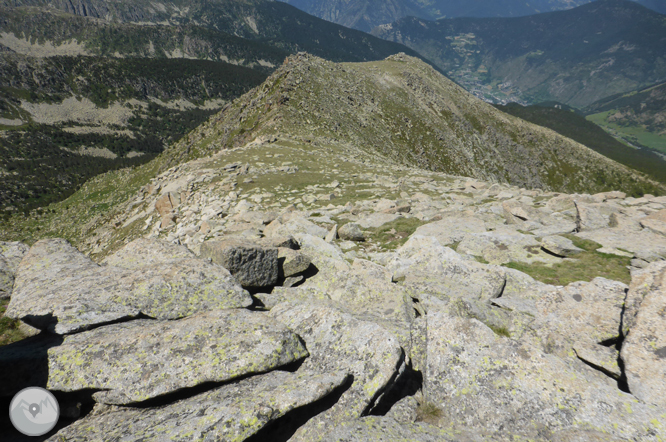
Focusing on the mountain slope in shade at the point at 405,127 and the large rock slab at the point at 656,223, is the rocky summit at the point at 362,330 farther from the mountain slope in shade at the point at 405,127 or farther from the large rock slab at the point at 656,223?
the mountain slope in shade at the point at 405,127

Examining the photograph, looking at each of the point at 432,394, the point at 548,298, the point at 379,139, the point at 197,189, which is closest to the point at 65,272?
the point at 432,394

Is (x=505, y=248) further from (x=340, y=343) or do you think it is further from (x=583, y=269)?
(x=340, y=343)

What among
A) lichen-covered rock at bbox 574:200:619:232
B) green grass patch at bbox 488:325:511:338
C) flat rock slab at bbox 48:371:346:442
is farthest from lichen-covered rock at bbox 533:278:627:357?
lichen-covered rock at bbox 574:200:619:232

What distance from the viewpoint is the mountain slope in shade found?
66.7 meters

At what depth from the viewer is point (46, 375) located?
227 inches

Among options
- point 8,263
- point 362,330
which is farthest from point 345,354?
point 8,263

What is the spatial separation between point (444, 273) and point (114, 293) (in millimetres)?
11154

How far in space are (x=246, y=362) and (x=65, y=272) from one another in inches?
314

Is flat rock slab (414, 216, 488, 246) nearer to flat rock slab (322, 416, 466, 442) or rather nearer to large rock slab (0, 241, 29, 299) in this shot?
flat rock slab (322, 416, 466, 442)

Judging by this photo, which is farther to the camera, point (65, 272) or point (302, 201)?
point (302, 201)

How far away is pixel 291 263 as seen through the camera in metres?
11.5

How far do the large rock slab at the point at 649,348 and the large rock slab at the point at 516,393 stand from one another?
469mm

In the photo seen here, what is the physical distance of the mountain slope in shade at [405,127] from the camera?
66688 mm

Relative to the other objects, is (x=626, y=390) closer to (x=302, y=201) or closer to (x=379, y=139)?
(x=302, y=201)
